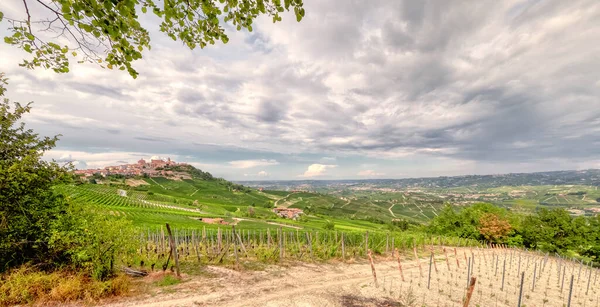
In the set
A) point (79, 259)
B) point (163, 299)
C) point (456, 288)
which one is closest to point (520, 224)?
point (456, 288)

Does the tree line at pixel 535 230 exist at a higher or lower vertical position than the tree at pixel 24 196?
lower

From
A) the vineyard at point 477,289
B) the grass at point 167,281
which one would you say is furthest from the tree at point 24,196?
the vineyard at point 477,289

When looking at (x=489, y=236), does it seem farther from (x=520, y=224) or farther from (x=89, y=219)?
(x=89, y=219)

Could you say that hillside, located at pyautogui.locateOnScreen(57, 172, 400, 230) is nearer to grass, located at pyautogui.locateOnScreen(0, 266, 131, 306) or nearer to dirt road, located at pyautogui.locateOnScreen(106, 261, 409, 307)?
grass, located at pyautogui.locateOnScreen(0, 266, 131, 306)

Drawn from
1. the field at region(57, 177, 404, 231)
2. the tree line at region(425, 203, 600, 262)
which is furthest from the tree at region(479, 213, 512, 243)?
the field at region(57, 177, 404, 231)

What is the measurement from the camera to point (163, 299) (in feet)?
33.3

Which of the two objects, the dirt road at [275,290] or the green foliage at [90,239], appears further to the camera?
the green foliage at [90,239]

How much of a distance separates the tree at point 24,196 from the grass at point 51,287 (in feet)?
3.36

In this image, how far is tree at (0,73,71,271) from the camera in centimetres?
1010

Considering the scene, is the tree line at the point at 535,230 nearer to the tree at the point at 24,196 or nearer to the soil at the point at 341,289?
the soil at the point at 341,289

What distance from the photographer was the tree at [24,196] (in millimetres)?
10102

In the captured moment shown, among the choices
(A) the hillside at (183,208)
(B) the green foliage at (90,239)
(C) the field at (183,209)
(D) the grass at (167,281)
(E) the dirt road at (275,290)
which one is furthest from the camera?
(A) the hillside at (183,208)

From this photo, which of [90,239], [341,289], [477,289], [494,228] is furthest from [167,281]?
[494,228]

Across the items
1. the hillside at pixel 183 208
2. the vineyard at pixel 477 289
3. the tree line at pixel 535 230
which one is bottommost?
the hillside at pixel 183 208
